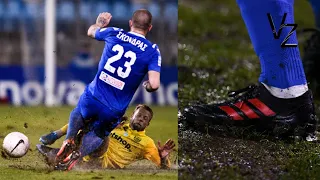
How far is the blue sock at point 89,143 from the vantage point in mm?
3395

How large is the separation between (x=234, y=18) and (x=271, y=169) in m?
6.37

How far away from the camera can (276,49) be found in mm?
3592

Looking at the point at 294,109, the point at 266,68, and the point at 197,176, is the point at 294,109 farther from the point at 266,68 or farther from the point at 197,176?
the point at 197,176

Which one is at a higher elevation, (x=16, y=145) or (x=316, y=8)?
(x=316, y=8)

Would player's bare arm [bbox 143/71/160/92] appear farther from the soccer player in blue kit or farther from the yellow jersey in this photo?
the yellow jersey

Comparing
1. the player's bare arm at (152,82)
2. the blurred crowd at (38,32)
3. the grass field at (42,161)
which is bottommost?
the blurred crowd at (38,32)

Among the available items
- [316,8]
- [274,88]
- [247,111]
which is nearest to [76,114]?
[247,111]

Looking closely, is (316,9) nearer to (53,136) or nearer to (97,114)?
(97,114)

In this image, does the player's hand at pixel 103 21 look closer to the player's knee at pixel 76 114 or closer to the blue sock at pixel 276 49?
the player's knee at pixel 76 114

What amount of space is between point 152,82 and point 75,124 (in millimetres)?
506

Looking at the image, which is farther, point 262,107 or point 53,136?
point 262,107

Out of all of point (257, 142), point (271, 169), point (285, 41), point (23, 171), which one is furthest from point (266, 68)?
point (23, 171)

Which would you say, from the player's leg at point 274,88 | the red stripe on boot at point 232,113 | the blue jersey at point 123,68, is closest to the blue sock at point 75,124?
the blue jersey at point 123,68

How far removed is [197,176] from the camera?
3.14m
